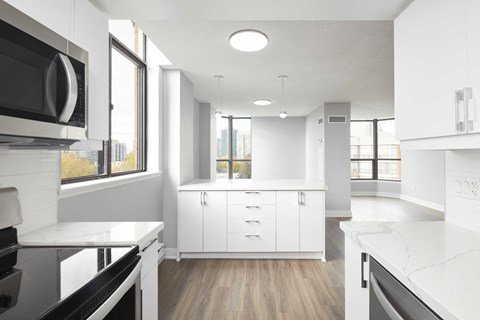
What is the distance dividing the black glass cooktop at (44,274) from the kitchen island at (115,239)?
49 mm

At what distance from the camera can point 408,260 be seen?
3.14 feet

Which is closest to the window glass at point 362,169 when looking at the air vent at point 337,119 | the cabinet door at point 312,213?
the air vent at point 337,119

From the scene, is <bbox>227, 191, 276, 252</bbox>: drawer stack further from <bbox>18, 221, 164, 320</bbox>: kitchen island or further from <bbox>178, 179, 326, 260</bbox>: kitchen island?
<bbox>18, 221, 164, 320</bbox>: kitchen island

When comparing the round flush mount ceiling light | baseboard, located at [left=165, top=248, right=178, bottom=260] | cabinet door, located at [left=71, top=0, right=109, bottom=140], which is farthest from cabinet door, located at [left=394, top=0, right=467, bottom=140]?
baseboard, located at [left=165, top=248, right=178, bottom=260]

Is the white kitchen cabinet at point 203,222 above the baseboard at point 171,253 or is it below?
above

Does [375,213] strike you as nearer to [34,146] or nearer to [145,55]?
[145,55]

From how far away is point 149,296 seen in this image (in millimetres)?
1361

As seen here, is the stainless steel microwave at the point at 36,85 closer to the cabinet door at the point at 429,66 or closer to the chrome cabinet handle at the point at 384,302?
the chrome cabinet handle at the point at 384,302

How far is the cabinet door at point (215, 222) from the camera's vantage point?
3.20 metres

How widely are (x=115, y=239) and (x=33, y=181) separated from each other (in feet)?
1.77

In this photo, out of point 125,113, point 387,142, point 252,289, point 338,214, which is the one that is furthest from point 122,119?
point 387,142

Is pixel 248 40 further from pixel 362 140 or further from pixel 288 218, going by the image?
pixel 362 140

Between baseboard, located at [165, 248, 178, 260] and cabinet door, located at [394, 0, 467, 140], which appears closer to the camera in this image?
cabinet door, located at [394, 0, 467, 140]

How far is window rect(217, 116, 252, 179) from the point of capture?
746 cm
